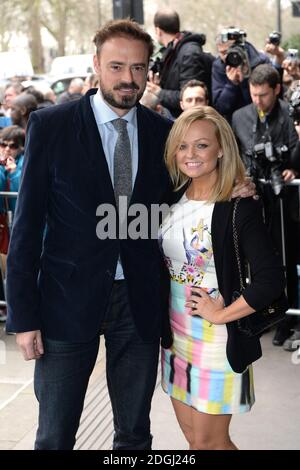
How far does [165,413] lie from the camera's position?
14.2ft

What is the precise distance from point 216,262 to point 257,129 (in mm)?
2959

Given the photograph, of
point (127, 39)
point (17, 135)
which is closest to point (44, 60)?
point (17, 135)

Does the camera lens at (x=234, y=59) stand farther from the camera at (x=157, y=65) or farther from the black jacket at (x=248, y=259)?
the black jacket at (x=248, y=259)

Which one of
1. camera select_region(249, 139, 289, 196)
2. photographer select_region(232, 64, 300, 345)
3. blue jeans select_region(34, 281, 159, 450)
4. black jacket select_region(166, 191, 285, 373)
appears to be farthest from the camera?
photographer select_region(232, 64, 300, 345)

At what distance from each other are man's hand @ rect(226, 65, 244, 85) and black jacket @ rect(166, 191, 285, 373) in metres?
3.44

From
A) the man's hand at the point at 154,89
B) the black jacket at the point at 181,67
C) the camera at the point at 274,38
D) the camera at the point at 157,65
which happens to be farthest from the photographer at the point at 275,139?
the camera at the point at 274,38

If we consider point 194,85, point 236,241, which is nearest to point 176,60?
point 194,85

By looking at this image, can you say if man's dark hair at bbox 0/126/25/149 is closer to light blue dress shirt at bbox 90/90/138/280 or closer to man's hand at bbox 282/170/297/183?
man's hand at bbox 282/170/297/183

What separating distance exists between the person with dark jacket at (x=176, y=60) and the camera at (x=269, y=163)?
132 centimetres

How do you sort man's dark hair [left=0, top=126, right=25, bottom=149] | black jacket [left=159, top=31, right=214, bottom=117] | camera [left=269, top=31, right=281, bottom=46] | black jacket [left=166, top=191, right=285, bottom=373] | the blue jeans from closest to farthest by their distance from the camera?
black jacket [left=166, top=191, right=285, bottom=373] → the blue jeans → man's dark hair [left=0, top=126, right=25, bottom=149] → black jacket [left=159, top=31, right=214, bottom=117] → camera [left=269, top=31, right=281, bottom=46]

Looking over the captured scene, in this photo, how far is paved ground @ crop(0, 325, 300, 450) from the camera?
156 inches

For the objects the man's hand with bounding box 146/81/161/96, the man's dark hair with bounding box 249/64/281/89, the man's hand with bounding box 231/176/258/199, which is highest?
the man's dark hair with bounding box 249/64/281/89

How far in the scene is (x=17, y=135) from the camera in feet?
19.7

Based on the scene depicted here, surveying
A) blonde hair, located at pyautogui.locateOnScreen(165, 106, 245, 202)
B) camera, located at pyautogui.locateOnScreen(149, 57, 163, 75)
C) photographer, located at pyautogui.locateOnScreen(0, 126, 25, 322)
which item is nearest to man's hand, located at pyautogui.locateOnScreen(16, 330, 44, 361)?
blonde hair, located at pyautogui.locateOnScreen(165, 106, 245, 202)
